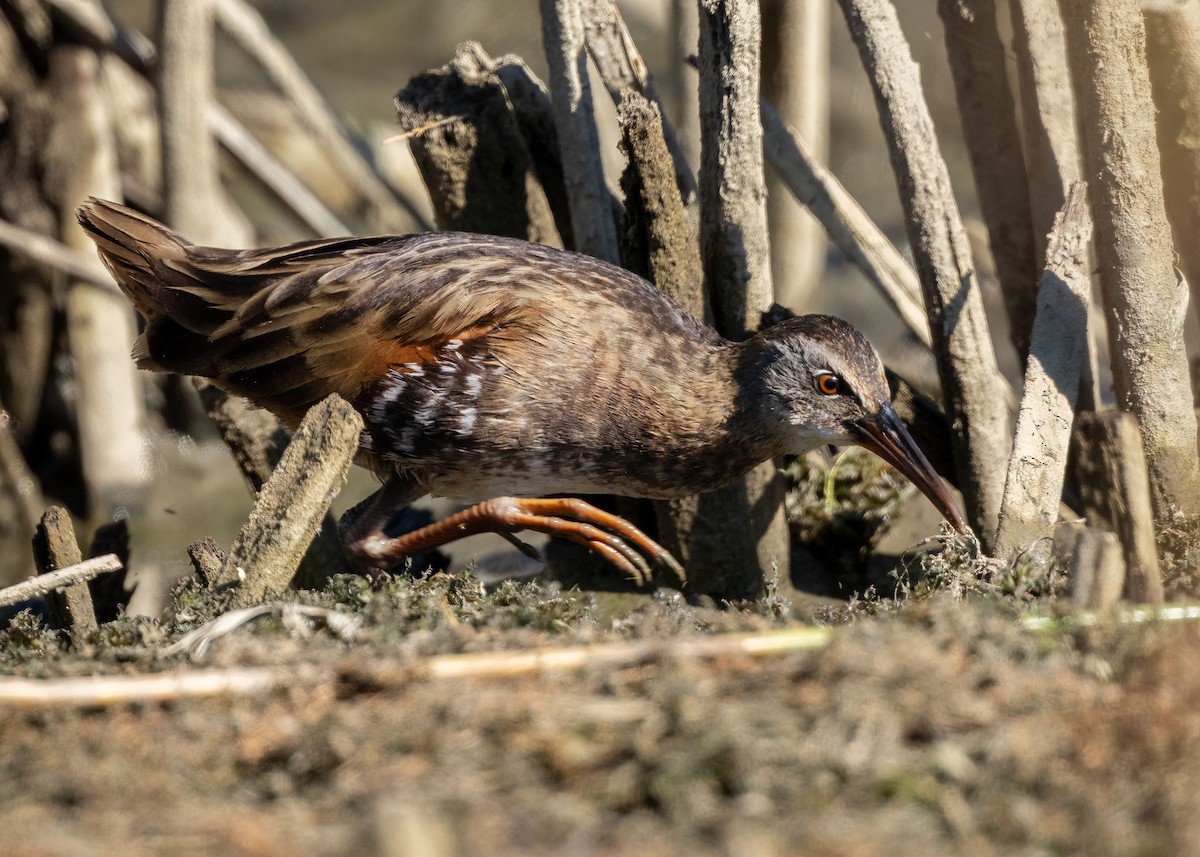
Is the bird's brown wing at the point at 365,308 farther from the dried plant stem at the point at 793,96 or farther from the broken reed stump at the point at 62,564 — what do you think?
the dried plant stem at the point at 793,96

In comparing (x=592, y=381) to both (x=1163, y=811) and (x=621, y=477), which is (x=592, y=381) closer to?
(x=621, y=477)

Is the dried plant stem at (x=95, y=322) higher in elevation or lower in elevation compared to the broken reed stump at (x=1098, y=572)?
higher

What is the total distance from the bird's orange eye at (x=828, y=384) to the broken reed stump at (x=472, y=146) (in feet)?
5.17

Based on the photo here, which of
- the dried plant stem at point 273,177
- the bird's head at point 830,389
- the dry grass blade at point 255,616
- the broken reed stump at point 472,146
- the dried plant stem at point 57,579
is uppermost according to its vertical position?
the dried plant stem at point 273,177

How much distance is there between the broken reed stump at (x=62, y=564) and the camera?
4.23 metres

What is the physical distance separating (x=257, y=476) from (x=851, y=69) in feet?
30.9

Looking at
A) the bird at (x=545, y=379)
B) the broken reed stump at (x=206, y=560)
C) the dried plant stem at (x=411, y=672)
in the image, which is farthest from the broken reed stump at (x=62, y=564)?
the dried plant stem at (x=411, y=672)

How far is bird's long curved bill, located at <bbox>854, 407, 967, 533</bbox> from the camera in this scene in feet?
14.2

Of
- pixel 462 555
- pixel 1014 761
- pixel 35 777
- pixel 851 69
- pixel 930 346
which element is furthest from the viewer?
pixel 851 69

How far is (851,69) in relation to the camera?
12734mm

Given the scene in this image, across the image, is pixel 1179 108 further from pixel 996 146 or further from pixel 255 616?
pixel 255 616

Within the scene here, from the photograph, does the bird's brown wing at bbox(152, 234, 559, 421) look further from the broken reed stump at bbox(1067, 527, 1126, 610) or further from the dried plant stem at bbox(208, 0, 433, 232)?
the dried plant stem at bbox(208, 0, 433, 232)

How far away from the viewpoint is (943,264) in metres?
4.62

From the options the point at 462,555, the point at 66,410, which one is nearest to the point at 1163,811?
the point at 462,555
